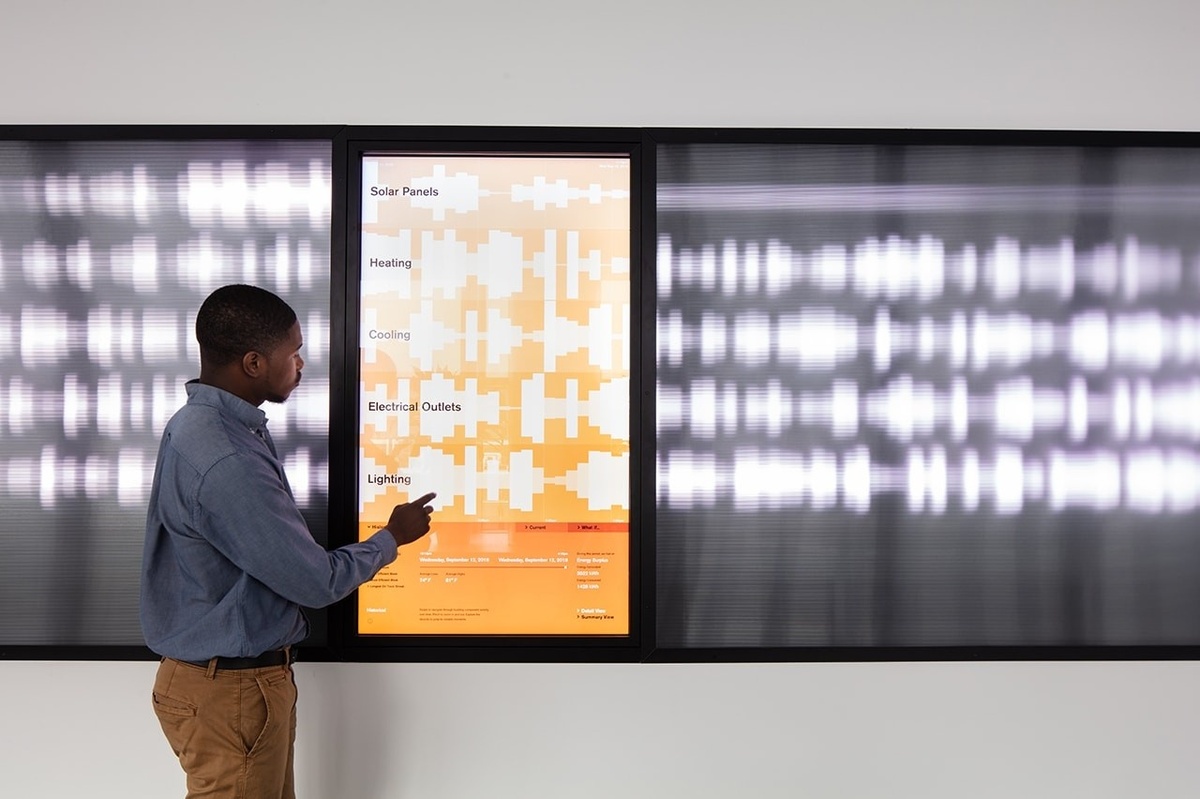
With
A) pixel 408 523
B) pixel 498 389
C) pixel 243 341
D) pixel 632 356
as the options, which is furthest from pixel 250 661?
pixel 632 356

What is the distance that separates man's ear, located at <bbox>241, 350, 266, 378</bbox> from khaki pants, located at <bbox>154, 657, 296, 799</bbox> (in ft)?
1.88

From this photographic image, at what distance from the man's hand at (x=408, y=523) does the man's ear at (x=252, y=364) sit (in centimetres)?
41

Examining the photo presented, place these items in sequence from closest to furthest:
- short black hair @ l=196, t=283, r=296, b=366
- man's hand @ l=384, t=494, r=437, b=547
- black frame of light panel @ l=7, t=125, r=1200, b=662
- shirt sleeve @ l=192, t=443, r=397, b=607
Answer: shirt sleeve @ l=192, t=443, r=397, b=607, short black hair @ l=196, t=283, r=296, b=366, man's hand @ l=384, t=494, r=437, b=547, black frame of light panel @ l=7, t=125, r=1200, b=662

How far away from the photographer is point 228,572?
143 cm

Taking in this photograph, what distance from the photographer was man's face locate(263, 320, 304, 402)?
1.50 metres

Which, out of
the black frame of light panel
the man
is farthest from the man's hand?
the black frame of light panel

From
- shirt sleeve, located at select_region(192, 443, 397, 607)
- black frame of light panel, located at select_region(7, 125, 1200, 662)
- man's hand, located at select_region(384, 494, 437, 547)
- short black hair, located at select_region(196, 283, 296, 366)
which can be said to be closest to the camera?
shirt sleeve, located at select_region(192, 443, 397, 607)

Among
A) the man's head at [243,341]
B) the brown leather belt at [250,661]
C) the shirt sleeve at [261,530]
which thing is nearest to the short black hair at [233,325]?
the man's head at [243,341]

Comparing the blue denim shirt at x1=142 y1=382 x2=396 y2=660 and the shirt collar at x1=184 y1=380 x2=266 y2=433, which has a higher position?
the shirt collar at x1=184 y1=380 x2=266 y2=433

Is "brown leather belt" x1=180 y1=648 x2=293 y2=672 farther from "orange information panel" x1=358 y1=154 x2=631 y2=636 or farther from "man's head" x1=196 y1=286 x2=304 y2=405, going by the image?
"man's head" x1=196 y1=286 x2=304 y2=405

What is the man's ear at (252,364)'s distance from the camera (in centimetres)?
147

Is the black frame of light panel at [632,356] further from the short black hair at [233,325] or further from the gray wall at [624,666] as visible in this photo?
the short black hair at [233,325]

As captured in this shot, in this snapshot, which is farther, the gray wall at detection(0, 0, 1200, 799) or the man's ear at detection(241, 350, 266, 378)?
the gray wall at detection(0, 0, 1200, 799)

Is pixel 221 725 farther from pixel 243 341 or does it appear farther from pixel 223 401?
pixel 243 341
